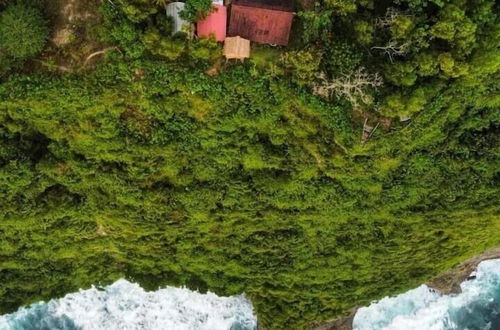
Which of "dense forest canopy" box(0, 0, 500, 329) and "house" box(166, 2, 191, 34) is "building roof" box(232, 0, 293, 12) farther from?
"house" box(166, 2, 191, 34)

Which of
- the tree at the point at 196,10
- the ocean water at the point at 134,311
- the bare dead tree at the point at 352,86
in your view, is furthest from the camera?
the ocean water at the point at 134,311

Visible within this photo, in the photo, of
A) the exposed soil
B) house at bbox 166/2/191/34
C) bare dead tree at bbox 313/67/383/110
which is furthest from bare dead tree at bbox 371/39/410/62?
the exposed soil

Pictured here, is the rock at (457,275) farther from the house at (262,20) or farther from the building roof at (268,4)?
the building roof at (268,4)

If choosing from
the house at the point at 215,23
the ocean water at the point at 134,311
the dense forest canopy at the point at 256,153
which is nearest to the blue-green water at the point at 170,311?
the ocean water at the point at 134,311

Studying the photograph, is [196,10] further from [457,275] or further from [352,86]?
[457,275]

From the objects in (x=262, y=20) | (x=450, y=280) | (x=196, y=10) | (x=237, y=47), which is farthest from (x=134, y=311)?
(x=262, y=20)
